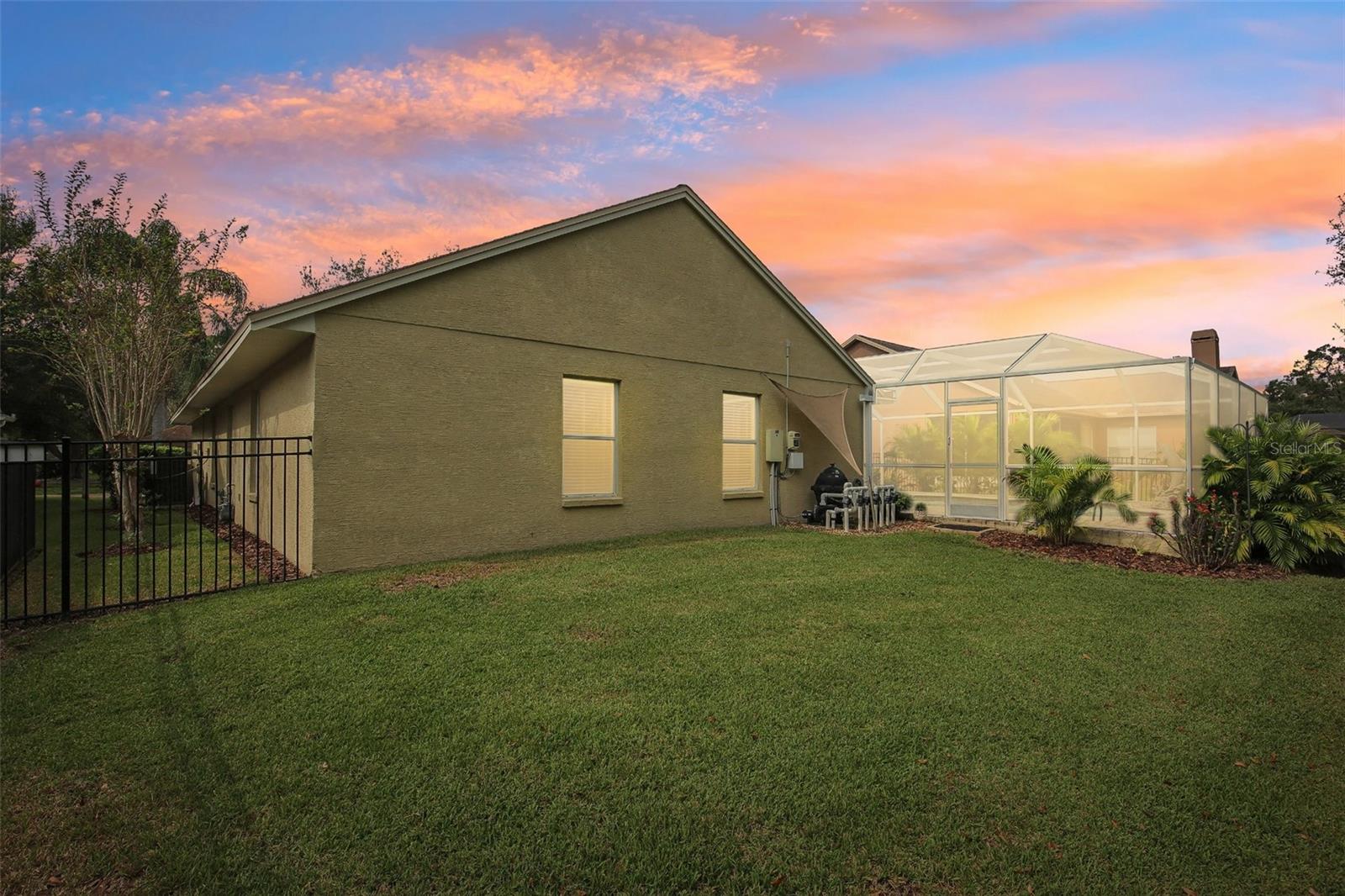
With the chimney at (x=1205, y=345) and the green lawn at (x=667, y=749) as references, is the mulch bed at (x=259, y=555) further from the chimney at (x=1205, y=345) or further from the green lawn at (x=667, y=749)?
the chimney at (x=1205, y=345)

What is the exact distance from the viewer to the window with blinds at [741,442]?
13.1 meters

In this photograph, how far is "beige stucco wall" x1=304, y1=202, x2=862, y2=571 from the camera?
8250mm

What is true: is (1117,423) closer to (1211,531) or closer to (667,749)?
(1211,531)

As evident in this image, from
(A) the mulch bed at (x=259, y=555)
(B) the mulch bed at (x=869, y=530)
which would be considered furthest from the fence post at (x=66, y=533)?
(B) the mulch bed at (x=869, y=530)

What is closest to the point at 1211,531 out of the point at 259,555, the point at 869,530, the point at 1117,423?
the point at 1117,423

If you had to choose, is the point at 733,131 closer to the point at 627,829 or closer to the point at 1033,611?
the point at 1033,611

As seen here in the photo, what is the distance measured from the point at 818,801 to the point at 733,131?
10.3 meters

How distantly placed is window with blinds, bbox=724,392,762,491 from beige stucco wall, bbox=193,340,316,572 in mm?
7580

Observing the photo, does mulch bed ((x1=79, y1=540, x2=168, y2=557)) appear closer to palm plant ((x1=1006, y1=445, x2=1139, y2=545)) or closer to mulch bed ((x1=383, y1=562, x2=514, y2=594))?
mulch bed ((x1=383, y1=562, x2=514, y2=594))

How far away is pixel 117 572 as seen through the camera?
30.7 feet

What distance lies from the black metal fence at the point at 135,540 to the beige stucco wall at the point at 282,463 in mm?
39

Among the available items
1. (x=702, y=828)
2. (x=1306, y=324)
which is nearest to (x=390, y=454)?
(x=702, y=828)

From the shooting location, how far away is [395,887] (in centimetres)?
250

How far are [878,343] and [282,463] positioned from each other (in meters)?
27.0
